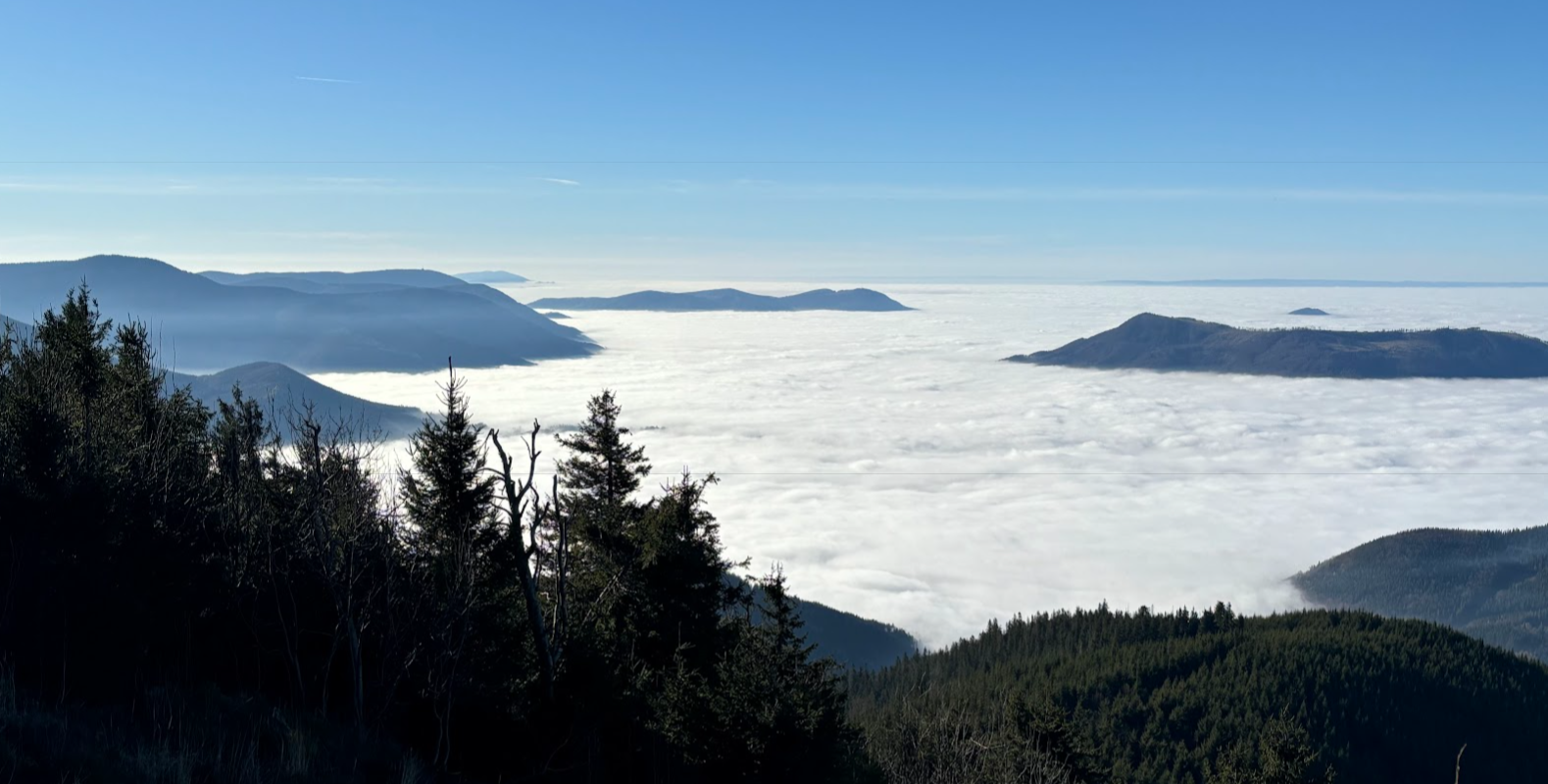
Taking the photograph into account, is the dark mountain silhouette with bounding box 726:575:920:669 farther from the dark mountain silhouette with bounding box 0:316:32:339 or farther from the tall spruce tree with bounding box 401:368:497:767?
the tall spruce tree with bounding box 401:368:497:767

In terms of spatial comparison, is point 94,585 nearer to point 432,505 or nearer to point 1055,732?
point 432,505

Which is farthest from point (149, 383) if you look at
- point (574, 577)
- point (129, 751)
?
point (129, 751)

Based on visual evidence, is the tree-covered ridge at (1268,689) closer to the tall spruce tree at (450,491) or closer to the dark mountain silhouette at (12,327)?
the dark mountain silhouette at (12,327)

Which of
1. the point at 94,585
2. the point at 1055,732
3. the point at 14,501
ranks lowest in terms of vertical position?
the point at 1055,732

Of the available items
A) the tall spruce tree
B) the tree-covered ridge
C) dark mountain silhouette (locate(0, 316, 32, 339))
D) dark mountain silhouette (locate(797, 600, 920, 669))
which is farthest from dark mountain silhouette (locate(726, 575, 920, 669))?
the tall spruce tree

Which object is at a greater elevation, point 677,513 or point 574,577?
point 677,513

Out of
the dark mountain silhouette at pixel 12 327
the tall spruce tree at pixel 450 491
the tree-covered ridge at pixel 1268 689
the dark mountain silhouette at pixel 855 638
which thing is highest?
the dark mountain silhouette at pixel 12 327

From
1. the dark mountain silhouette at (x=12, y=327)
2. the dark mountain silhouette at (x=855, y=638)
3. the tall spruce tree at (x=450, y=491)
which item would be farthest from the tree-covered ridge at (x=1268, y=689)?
the tall spruce tree at (x=450, y=491)

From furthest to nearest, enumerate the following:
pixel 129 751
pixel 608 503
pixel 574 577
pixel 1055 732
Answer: pixel 1055 732 → pixel 608 503 → pixel 574 577 → pixel 129 751
